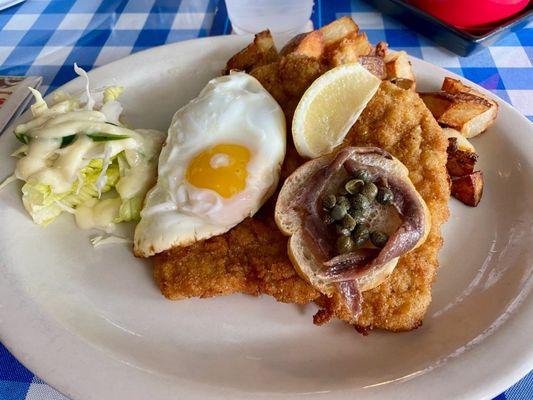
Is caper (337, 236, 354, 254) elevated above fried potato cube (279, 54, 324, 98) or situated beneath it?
situated beneath

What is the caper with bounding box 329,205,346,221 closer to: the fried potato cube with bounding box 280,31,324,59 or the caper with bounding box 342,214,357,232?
the caper with bounding box 342,214,357,232

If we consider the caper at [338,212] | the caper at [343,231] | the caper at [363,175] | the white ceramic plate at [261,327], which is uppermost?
the caper at [363,175]

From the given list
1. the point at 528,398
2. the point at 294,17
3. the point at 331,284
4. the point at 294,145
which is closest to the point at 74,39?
the point at 294,17

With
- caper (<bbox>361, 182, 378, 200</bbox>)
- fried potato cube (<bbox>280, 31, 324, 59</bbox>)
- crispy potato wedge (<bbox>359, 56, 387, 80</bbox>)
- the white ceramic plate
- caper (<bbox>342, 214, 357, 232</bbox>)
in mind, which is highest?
fried potato cube (<bbox>280, 31, 324, 59</bbox>)

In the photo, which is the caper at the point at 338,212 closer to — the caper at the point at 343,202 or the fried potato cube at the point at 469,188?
the caper at the point at 343,202

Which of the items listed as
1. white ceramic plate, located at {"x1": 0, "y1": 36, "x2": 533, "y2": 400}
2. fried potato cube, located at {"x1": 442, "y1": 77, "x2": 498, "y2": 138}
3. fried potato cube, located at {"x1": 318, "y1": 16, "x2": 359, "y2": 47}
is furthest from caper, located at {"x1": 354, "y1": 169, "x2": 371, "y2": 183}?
fried potato cube, located at {"x1": 318, "y1": 16, "x2": 359, "y2": 47}

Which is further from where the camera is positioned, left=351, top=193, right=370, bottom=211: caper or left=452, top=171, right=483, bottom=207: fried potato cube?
left=452, top=171, right=483, bottom=207: fried potato cube

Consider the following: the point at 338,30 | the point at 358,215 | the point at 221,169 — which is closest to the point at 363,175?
the point at 358,215

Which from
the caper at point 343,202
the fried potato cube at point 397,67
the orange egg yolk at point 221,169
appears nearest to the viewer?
the caper at point 343,202

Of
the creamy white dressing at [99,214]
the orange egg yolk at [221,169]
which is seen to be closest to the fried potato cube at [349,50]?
the orange egg yolk at [221,169]
